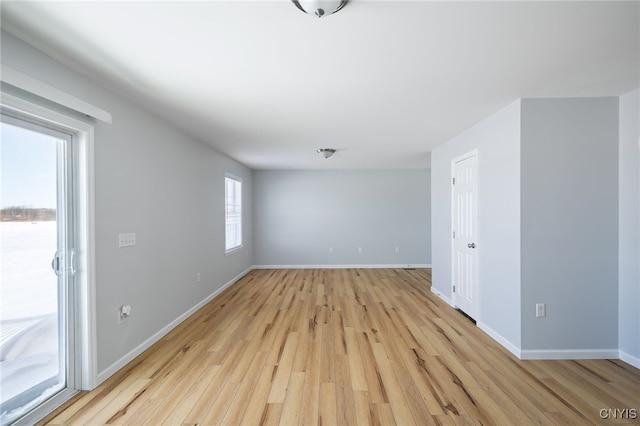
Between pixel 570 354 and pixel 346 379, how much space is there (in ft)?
7.18

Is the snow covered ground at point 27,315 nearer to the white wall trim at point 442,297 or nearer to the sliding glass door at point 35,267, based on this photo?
the sliding glass door at point 35,267

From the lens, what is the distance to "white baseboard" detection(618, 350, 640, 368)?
2388 mm

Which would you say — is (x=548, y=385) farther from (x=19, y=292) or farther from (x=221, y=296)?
(x=221, y=296)

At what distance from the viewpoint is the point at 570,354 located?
2.56 m

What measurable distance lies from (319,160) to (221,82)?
3508 millimetres

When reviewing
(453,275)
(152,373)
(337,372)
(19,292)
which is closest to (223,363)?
(152,373)

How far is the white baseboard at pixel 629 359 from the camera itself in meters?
2.39

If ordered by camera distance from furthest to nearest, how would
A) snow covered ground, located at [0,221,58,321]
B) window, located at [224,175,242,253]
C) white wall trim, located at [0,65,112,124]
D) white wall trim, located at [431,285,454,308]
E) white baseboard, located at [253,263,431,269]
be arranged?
white baseboard, located at [253,263,431,269]
window, located at [224,175,242,253]
white wall trim, located at [431,285,454,308]
snow covered ground, located at [0,221,58,321]
white wall trim, located at [0,65,112,124]

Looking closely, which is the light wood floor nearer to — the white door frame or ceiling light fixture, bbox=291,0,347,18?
the white door frame

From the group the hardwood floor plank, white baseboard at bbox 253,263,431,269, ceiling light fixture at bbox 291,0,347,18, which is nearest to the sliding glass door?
the hardwood floor plank

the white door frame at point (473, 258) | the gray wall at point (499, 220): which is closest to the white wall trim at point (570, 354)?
the gray wall at point (499, 220)

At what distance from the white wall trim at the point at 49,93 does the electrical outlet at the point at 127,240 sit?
3.25 ft

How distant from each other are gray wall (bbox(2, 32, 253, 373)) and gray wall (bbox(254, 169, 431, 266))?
267cm

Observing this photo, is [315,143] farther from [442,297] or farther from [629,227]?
[629,227]
